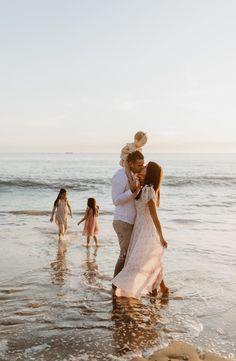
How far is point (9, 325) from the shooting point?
17.3ft

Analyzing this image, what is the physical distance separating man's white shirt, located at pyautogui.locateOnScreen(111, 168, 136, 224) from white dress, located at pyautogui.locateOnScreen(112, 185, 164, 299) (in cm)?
12

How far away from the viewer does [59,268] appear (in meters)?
8.67

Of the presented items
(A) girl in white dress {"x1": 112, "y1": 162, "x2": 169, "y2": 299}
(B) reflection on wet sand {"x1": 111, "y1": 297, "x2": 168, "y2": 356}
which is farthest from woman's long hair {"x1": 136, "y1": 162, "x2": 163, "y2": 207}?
(B) reflection on wet sand {"x1": 111, "y1": 297, "x2": 168, "y2": 356}

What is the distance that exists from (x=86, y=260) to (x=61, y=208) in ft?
11.7

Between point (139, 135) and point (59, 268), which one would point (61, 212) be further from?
point (139, 135)

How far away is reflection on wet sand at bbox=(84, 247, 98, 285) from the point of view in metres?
7.84

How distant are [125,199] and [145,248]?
77 cm

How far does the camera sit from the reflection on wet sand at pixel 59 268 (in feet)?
25.1

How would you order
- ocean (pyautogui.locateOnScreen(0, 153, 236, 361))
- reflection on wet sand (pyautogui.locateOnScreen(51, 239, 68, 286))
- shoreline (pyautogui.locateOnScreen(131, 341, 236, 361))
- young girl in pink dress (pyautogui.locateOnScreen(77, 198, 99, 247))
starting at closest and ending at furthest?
shoreline (pyautogui.locateOnScreen(131, 341, 236, 361)) < ocean (pyautogui.locateOnScreen(0, 153, 236, 361)) < reflection on wet sand (pyautogui.locateOnScreen(51, 239, 68, 286)) < young girl in pink dress (pyautogui.locateOnScreen(77, 198, 99, 247))

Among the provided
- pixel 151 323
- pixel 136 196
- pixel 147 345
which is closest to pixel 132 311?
pixel 151 323

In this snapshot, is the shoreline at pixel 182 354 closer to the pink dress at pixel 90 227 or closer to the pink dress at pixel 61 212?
the pink dress at pixel 90 227

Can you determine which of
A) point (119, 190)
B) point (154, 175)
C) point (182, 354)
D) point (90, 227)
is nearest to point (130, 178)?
point (119, 190)

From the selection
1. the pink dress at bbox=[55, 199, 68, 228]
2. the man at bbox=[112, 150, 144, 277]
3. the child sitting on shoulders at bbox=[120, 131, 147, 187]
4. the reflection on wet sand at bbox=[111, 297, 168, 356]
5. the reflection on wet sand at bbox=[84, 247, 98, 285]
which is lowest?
the reflection on wet sand at bbox=[84, 247, 98, 285]

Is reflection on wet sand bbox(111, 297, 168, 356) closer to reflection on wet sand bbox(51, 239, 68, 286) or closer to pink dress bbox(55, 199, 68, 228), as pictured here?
reflection on wet sand bbox(51, 239, 68, 286)
